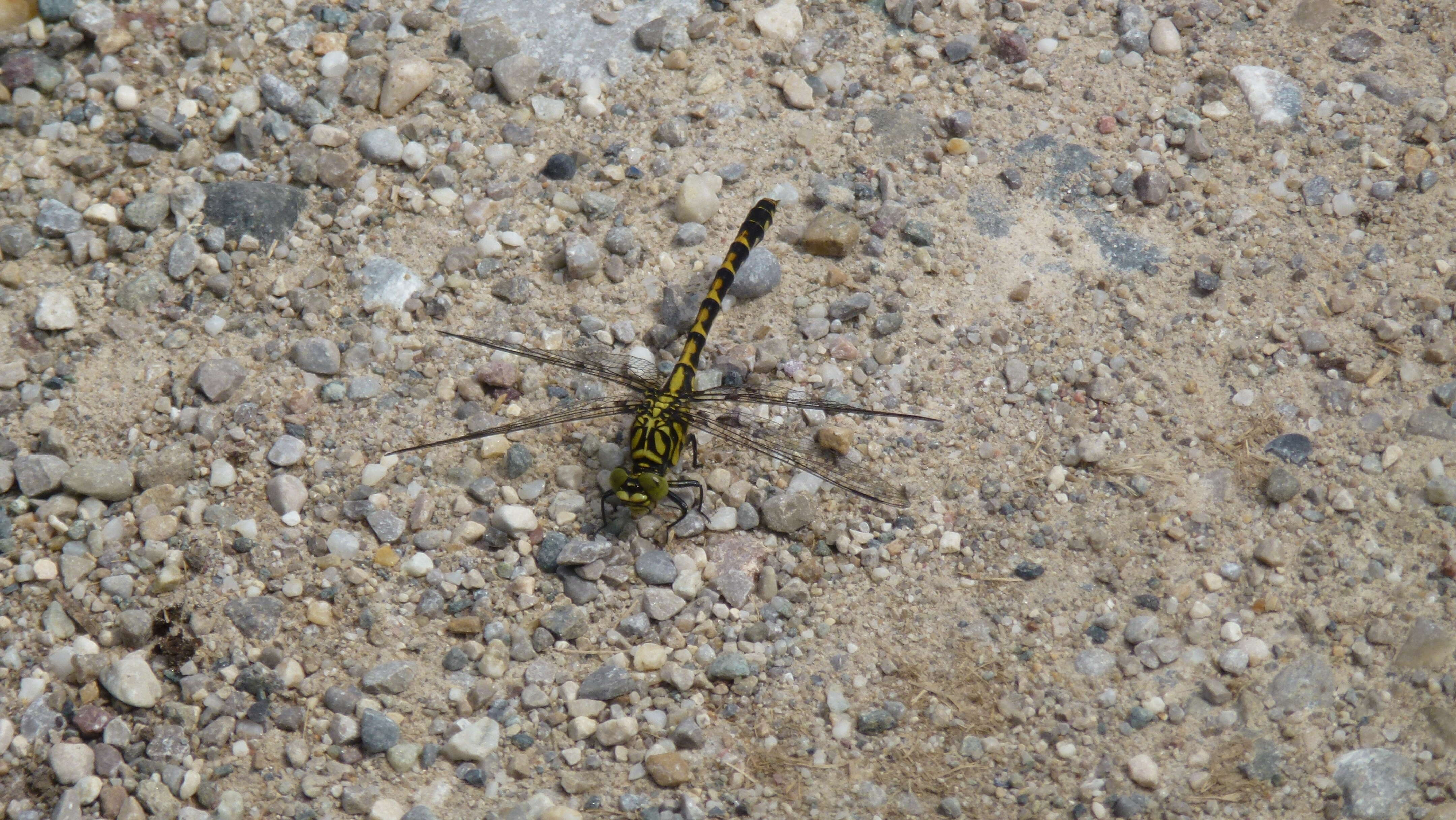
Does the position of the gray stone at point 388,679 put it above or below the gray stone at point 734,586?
below

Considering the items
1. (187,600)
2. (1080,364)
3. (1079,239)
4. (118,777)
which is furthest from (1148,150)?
(118,777)

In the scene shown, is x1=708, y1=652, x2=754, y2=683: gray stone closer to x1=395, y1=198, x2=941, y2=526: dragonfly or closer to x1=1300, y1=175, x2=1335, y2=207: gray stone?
x1=395, y1=198, x2=941, y2=526: dragonfly

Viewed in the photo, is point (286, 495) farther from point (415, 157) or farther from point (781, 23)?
point (781, 23)

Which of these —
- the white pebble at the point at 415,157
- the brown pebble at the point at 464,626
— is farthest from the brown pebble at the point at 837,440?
the white pebble at the point at 415,157

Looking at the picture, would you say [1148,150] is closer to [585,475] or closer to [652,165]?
[652,165]

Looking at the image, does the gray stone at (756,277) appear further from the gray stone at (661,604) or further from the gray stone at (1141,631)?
the gray stone at (1141,631)

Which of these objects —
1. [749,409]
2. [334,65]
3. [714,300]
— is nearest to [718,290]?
[714,300]

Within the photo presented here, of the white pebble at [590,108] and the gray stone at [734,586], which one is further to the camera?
the white pebble at [590,108]
